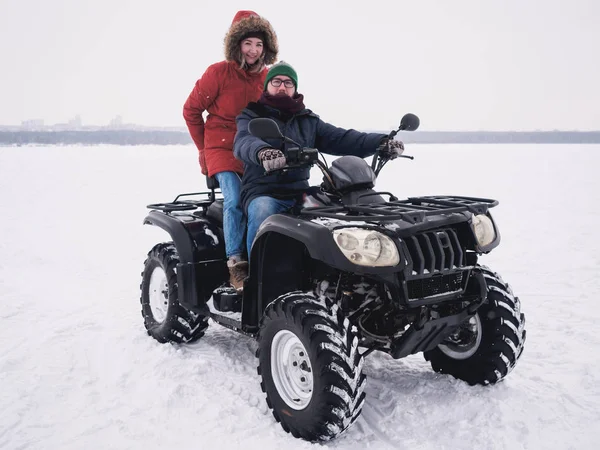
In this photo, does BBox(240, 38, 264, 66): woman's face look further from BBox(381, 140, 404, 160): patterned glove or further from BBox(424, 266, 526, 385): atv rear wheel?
BBox(424, 266, 526, 385): atv rear wheel

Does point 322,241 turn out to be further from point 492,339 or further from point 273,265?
point 492,339

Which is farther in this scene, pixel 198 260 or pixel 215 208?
pixel 215 208

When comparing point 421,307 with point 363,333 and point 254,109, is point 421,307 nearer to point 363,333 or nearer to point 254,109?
point 363,333

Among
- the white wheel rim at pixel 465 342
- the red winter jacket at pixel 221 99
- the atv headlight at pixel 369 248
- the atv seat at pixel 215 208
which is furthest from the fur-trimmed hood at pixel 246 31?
the white wheel rim at pixel 465 342

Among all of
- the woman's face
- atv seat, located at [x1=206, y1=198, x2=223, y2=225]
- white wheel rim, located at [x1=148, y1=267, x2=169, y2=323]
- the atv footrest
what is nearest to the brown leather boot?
the atv footrest

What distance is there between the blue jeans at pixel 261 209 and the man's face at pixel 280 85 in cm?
83

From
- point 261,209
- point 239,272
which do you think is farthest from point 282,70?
point 239,272

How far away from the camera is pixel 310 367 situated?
3.32 m

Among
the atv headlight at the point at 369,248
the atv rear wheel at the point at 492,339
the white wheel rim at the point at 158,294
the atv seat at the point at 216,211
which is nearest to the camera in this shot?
the atv headlight at the point at 369,248

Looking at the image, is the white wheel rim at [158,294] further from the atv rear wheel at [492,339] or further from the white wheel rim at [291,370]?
the atv rear wheel at [492,339]

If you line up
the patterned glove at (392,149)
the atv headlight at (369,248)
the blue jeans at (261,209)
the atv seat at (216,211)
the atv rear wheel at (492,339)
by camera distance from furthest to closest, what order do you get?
the atv seat at (216,211), the patterned glove at (392,149), the blue jeans at (261,209), the atv rear wheel at (492,339), the atv headlight at (369,248)

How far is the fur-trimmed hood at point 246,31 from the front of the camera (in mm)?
5047

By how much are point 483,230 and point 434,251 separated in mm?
460

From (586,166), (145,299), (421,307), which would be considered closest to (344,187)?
(421,307)
